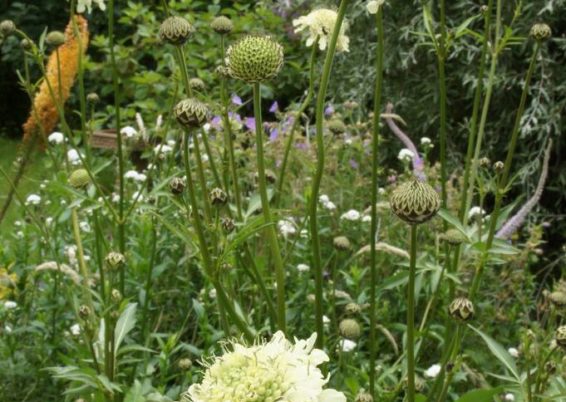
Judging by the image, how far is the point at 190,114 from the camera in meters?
1.09

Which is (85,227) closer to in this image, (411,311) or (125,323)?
(125,323)

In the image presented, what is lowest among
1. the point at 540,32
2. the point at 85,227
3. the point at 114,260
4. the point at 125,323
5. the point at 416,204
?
the point at 85,227

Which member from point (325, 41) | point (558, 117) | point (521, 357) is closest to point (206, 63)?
point (558, 117)

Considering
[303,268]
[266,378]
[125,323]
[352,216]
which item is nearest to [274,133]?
[352,216]

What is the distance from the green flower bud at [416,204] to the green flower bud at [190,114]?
0.92ft

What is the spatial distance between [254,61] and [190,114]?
0.37 ft

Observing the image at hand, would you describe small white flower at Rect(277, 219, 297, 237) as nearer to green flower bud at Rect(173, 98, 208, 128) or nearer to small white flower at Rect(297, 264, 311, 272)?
small white flower at Rect(297, 264, 311, 272)

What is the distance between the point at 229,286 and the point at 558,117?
2.56 m

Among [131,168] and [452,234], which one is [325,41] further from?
[131,168]

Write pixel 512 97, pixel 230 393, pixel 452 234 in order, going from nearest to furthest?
pixel 230 393 < pixel 452 234 < pixel 512 97

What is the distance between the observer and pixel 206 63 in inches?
184

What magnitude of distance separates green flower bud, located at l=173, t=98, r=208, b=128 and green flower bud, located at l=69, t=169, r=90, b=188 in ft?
2.25

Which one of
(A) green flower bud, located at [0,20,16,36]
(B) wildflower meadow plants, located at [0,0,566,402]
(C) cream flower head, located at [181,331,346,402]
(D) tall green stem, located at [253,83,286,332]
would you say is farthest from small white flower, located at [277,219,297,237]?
(C) cream flower head, located at [181,331,346,402]

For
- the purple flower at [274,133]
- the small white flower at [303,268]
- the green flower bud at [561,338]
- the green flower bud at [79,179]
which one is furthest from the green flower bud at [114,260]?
the purple flower at [274,133]
